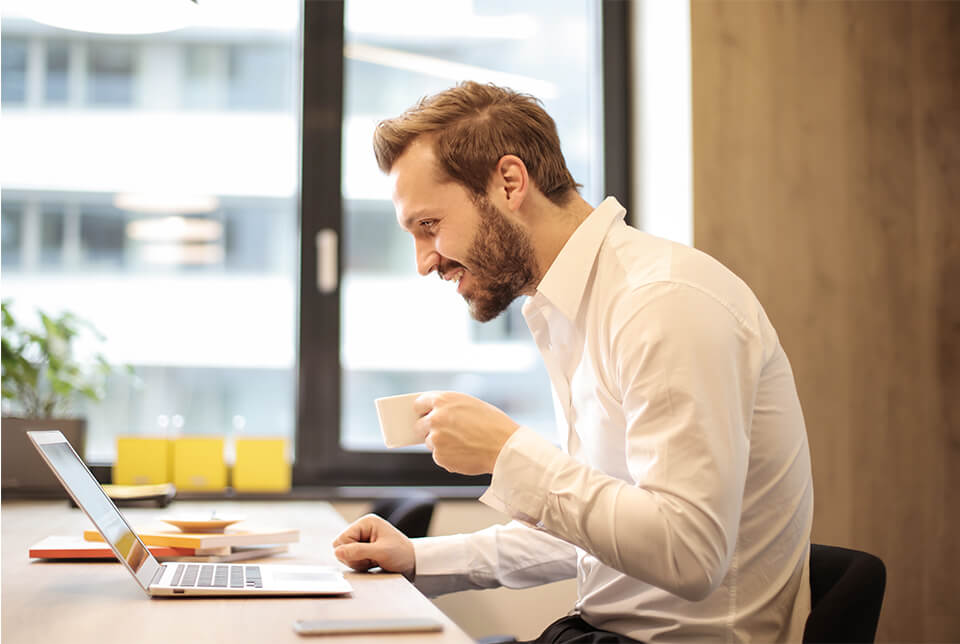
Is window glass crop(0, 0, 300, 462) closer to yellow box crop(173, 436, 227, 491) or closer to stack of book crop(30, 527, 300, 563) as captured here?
yellow box crop(173, 436, 227, 491)

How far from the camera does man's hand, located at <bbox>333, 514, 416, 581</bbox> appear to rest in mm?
1371

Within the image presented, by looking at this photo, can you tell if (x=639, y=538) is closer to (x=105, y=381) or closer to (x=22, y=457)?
(x=22, y=457)

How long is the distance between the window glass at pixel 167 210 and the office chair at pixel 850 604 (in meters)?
2.13

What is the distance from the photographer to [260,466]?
2754 millimetres

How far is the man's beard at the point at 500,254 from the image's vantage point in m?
1.51

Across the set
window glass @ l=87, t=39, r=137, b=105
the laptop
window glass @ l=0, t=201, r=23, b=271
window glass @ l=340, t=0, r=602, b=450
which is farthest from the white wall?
window glass @ l=0, t=201, r=23, b=271

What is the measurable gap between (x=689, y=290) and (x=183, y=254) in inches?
86.8

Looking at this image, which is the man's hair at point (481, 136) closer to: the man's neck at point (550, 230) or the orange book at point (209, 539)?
the man's neck at point (550, 230)

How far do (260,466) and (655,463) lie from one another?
6.19 feet

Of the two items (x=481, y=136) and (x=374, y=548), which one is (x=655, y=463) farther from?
(x=481, y=136)

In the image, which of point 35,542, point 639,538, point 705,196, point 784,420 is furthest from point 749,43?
point 35,542

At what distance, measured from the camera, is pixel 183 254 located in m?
2.99

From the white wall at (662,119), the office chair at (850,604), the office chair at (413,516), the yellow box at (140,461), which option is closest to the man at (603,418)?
the office chair at (850,604)

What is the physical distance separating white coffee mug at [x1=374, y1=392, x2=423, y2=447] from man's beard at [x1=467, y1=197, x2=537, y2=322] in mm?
292
